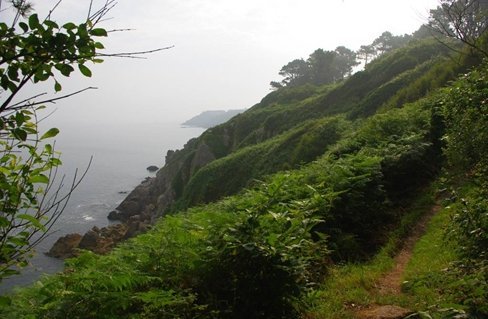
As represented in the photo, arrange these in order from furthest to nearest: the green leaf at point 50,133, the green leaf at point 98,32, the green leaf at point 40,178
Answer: the green leaf at point 50,133
the green leaf at point 40,178
the green leaf at point 98,32

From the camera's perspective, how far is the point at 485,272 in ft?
13.4

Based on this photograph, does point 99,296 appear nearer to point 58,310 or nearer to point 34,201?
point 58,310

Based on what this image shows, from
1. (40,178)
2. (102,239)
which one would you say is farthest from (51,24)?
(102,239)

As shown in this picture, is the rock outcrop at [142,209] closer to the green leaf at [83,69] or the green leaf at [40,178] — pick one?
the green leaf at [40,178]

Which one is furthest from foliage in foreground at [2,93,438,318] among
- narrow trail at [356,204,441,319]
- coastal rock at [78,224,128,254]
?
coastal rock at [78,224,128,254]

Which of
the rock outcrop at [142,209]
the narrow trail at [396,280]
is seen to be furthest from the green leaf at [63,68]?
the rock outcrop at [142,209]

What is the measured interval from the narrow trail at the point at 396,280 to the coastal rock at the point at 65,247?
128 feet

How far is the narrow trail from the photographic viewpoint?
217 inches

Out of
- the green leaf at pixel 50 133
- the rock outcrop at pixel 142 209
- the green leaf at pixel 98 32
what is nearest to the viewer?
the green leaf at pixel 98 32

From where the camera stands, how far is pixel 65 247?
4228cm

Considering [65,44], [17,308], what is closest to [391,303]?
[17,308]

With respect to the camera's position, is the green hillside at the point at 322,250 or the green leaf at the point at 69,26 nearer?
the green leaf at the point at 69,26

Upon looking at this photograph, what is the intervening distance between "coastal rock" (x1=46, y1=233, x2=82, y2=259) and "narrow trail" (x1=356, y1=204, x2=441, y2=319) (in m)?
39.0

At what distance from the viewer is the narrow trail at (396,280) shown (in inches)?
217
